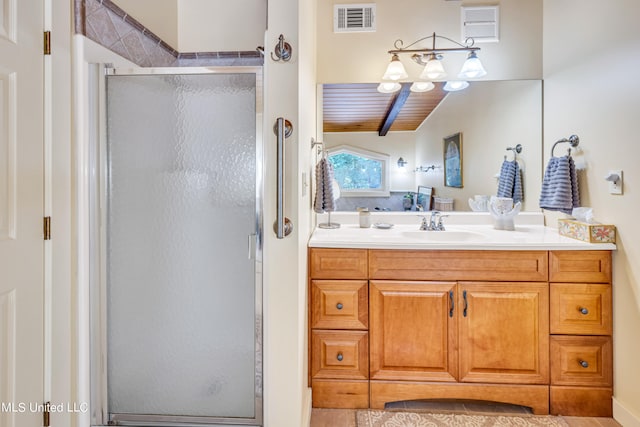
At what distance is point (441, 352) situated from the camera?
174 cm

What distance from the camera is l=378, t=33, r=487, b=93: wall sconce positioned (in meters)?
2.18

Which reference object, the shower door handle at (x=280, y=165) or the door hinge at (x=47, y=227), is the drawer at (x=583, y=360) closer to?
the shower door handle at (x=280, y=165)

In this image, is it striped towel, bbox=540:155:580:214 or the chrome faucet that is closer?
striped towel, bbox=540:155:580:214

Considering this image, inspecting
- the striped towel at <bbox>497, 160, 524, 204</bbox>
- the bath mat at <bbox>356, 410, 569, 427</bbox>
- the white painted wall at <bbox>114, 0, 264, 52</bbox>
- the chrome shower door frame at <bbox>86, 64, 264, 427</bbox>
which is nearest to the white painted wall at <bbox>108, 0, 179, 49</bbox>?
the white painted wall at <bbox>114, 0, 264, 52</bbox>

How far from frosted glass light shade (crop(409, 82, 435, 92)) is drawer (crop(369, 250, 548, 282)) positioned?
1.16 m

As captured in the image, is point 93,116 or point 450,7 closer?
point 93,116

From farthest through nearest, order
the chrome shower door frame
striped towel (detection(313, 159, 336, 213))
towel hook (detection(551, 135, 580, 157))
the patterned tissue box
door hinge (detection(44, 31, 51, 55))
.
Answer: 1. striped towel (detection(313, 159, 336, 213))
2. towel hook (detection(551, 135, 580, 157))
3. the patterned tissue box
4. the chrome shower door frame
5. door hinge (detection(44, 31, 51, 55))

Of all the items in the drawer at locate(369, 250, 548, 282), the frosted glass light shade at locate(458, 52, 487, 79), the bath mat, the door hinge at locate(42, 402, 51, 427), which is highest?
the frosted glass light shade at locate(458, 52, 487, 79)

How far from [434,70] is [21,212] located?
2255 mm

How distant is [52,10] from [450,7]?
7.13ft

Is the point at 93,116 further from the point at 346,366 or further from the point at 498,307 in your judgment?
the point at 498,307

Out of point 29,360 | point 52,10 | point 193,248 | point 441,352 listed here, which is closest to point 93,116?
point 52,10

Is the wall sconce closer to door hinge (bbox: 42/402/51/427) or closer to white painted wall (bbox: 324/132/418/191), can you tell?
white painted wall (bbox: 324/132/418/191)

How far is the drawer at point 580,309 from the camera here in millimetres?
1668
